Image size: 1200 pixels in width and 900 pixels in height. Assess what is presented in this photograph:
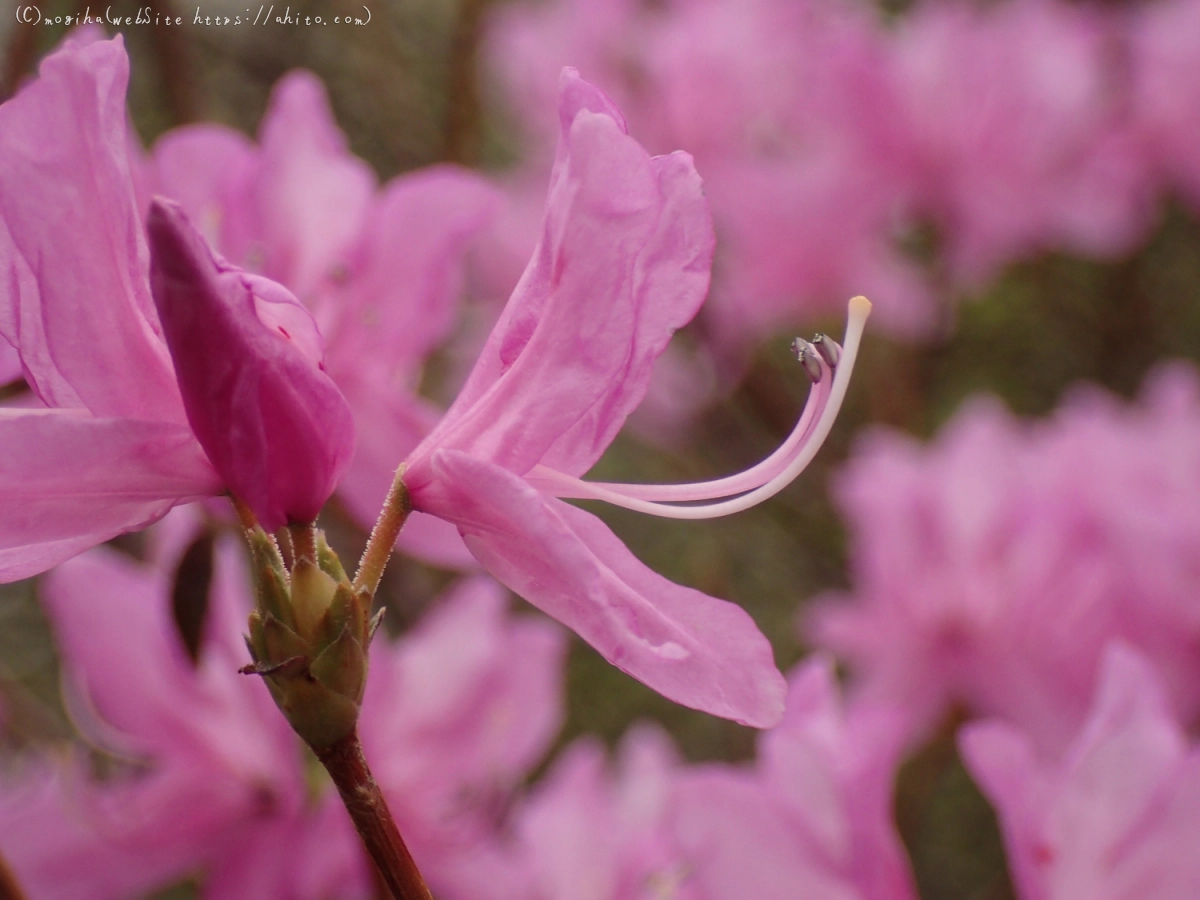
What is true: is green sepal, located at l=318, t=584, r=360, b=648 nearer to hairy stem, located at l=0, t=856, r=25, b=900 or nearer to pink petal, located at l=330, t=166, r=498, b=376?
hairy stem, located at l=0, t=856, r=25, b=900

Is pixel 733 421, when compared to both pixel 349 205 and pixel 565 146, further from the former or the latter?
pixel 565 146

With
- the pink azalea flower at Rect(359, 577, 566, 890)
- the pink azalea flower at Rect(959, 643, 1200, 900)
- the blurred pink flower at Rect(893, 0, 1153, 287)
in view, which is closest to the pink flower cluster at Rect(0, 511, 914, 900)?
the pink azalea flower at Rect(359, 577, 566, 890)

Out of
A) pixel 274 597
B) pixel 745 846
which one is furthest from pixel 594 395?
pixel 745 846

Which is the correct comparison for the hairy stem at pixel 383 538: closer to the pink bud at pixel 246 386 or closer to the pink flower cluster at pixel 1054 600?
the pink bud at pixel 246 386

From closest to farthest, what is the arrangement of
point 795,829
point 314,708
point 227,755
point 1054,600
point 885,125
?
point 314,708 → point 795,829 → point 227,755 → point 1054,600 → point 885,125

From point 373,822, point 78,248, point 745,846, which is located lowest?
point 745,846

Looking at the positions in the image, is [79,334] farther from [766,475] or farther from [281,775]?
[281,775]

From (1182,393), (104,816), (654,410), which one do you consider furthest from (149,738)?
(654,410)
